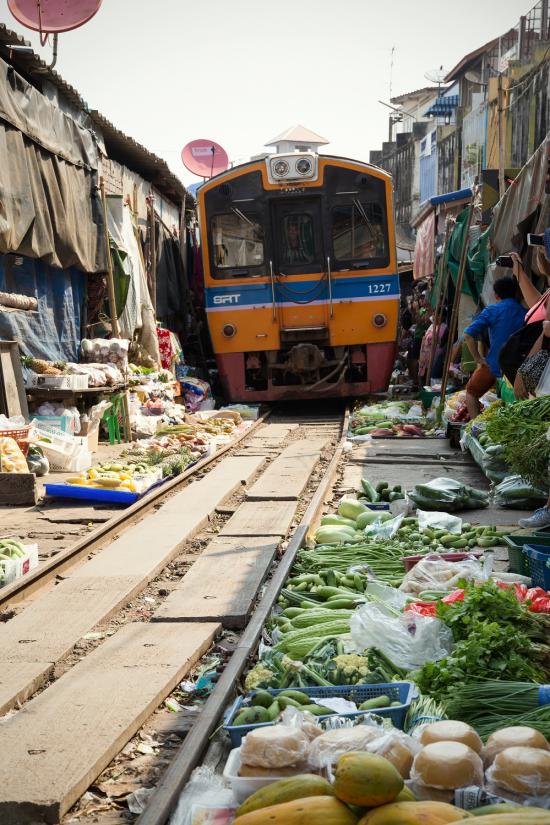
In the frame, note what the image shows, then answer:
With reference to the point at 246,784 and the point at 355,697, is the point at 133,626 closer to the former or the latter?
the point at 355,697

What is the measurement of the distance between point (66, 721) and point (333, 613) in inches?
54.9

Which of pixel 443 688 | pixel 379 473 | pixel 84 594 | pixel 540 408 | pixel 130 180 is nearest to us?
pixel 443 688

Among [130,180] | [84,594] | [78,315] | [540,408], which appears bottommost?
[84,594]

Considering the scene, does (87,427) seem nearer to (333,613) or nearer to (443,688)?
(333,613)

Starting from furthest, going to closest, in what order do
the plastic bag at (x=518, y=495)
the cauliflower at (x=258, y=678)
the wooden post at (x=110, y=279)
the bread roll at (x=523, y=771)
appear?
the wooden post at (x=110, y=279) < the plastic bag at (x=518, y=495) < the cauliflower at (x=258, y=678) < the bread roll at (x=523, y=771)

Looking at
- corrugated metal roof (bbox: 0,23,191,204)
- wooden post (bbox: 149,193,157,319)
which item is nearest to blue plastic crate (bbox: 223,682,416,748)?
corrugated metal roof (bbox: 0,23,191,204)

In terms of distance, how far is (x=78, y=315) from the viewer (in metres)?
13.2

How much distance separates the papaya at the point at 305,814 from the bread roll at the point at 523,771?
0.44 meters

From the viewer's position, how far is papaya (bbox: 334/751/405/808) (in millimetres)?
2279

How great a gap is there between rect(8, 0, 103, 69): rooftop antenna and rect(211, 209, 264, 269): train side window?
3.84m

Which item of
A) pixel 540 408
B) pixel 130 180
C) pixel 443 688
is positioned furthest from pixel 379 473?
pixel 130 180

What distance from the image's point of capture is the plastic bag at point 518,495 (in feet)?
24.1

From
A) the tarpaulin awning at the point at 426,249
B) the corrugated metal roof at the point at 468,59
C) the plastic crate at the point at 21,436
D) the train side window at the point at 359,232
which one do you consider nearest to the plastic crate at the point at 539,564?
the plastic crate at the point at 21,436

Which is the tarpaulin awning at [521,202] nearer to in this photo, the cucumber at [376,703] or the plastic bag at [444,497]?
the plastic bag at [444,497]
